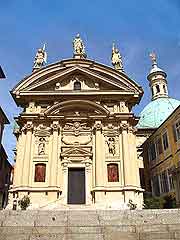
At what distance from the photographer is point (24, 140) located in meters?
30.0

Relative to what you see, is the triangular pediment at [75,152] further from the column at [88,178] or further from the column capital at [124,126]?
the column capital at [124,126]

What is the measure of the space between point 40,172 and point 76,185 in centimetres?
372

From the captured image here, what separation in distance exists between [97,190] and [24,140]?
891cm

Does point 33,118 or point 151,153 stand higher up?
point 33,118

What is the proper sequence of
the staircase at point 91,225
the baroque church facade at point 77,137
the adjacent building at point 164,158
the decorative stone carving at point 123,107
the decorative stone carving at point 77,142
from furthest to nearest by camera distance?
the decorative stone carving at point 123,107 < the decorative stone carving at point 77,142 < the adjacent building at point 164,158 < the baroque church facade at point 77,137 < the staircase at point 91,225

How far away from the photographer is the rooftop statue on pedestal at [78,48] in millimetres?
37938

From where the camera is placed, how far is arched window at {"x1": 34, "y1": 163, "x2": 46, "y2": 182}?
28475 mm

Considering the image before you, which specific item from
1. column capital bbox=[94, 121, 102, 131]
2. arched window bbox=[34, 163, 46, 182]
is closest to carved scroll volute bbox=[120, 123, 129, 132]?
column capital bbox=[94, 121, 102, 131]

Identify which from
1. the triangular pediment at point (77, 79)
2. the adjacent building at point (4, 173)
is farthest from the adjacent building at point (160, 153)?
the adjacent building at point (4, 173)

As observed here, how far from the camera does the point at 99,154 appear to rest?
96.2 feet

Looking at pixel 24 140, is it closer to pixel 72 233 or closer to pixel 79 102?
pixel 79 102

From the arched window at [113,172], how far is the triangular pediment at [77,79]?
27.9 feet

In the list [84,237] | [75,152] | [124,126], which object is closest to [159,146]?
[124,126]

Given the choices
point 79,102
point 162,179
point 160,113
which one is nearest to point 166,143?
point 162,179
